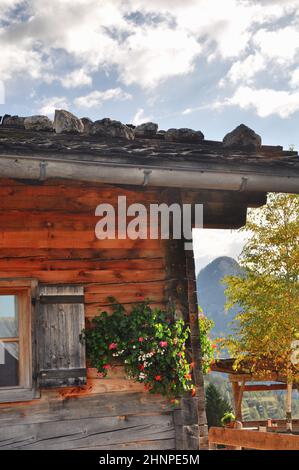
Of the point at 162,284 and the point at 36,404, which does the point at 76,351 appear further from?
the point at 162,284

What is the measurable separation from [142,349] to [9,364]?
143 centimetres

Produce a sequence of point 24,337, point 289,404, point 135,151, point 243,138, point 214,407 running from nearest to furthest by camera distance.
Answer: point 135,151
point 24,337
point 243,138
point 214,407
point 289,404

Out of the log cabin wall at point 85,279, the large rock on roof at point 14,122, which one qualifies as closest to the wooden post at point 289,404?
the log cabin wall at point 85,279

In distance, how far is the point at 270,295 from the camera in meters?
21.7

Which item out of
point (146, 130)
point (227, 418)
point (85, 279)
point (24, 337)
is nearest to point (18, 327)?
point (24, 337)

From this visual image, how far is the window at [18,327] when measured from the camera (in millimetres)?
5680

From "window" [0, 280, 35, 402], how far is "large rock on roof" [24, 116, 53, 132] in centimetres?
160

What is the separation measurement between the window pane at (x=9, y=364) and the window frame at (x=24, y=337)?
0.10m

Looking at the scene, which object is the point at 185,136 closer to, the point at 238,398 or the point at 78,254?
the point at 78,254

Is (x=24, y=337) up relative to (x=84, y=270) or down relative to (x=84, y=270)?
down

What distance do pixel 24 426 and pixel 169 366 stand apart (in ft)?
4.87

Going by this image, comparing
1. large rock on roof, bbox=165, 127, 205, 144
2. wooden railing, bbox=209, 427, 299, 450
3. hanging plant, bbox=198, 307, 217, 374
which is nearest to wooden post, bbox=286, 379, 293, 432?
wooden railing, bbox=209, 427, 299, 450

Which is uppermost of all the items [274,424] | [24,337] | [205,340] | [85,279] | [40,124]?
[40,124]

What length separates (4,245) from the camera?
5805mm
